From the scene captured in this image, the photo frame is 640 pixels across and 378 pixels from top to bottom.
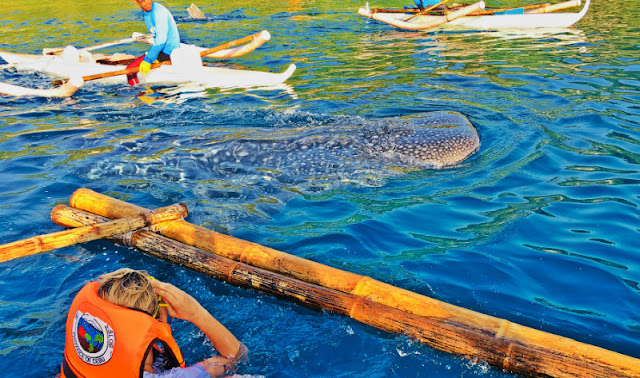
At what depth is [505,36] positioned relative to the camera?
542 inches

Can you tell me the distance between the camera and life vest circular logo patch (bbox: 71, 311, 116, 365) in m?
2.91

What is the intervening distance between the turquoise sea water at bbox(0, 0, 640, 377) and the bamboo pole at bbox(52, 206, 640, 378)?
135 mm

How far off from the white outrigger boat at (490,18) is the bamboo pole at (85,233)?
10552mm

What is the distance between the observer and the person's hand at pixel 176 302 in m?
3.44

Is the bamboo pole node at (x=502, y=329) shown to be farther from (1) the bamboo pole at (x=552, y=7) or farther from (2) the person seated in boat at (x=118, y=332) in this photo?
(1) the bamboo pole at (x=552, y=7)

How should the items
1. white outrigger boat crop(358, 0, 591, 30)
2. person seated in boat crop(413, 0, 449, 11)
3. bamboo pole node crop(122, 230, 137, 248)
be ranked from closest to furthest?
1. bamboo pole node crop(122, 230, 137, 248)
2. white outrigger boat crop(358, 0, 591, 30)
3. person seated in boat crop(413, 0, 449, 11)

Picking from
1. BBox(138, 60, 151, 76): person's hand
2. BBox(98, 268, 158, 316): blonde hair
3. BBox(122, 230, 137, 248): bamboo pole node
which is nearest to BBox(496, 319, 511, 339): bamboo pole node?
BBox(98, 268, 158, 316): blonde hair

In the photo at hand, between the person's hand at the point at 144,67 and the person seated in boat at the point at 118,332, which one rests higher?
the person's hand at the point at 144,67

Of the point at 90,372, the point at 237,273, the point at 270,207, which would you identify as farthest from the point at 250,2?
the point at 90,372

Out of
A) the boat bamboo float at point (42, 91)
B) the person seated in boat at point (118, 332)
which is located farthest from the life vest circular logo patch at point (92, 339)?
the boat bamboo float at point (42, 91)

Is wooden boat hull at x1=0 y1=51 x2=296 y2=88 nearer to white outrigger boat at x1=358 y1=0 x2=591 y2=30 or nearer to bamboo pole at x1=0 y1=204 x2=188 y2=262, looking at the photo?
white outrigger boat at x1=358 y1=0 x2=591 y2=30

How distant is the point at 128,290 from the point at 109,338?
25 centimetres

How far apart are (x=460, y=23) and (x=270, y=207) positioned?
433 inches

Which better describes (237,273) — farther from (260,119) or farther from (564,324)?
(260,119)
